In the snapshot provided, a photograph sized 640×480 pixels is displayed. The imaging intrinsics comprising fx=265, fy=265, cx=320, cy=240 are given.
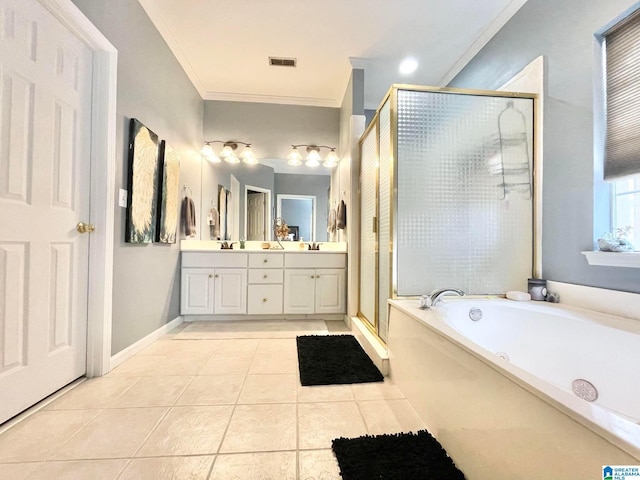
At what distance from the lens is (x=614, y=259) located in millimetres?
1288

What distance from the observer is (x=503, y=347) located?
150cm

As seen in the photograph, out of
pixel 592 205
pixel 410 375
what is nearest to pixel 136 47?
pixel 410 375

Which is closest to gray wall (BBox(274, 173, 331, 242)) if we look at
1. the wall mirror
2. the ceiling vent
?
the wall mirror

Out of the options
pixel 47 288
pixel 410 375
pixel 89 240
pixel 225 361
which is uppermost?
pixel 89 240

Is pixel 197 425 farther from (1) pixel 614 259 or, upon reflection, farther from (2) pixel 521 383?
(1) pixel 614 259

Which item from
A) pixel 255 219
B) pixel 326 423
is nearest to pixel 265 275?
pixel 255 219

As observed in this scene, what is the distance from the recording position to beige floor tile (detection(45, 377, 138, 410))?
4.25 ft

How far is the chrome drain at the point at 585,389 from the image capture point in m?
1.17

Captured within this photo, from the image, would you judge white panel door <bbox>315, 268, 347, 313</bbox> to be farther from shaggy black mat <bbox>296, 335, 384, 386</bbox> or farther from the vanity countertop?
shaggy black mat <bbox>296, 335, 384, 386</bbox>

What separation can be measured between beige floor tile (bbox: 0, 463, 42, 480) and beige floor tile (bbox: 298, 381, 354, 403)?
1016 mm

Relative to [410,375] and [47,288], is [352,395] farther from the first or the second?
[47,288]

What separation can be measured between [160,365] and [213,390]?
0.55 m

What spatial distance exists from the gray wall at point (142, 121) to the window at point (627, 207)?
2890 mm

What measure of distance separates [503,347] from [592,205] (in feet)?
3.00
